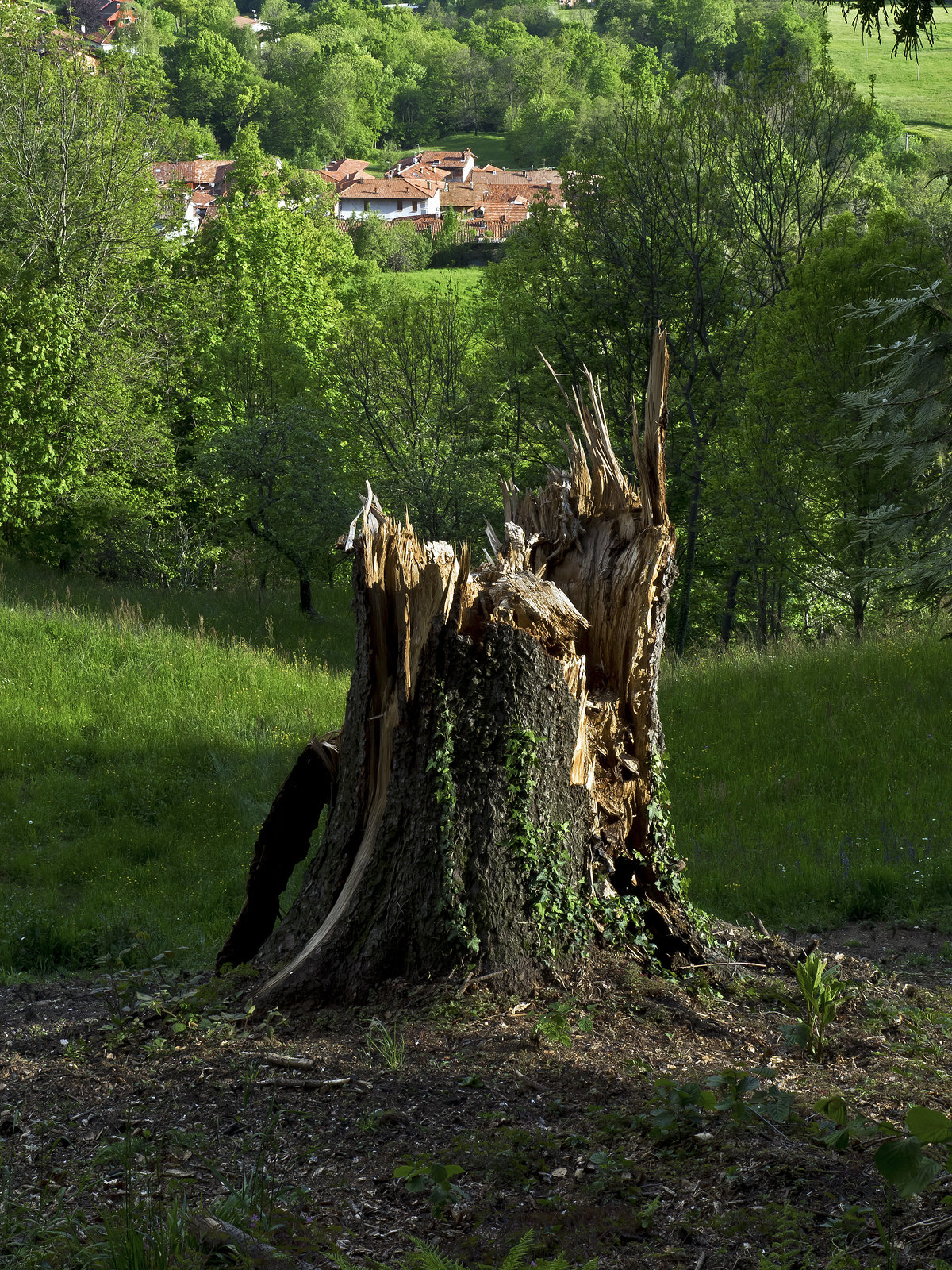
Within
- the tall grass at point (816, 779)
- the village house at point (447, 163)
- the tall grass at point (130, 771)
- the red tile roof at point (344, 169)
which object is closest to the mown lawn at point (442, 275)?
the red tile roof at point (344, 169)

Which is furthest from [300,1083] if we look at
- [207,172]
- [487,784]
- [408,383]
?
[207,172]

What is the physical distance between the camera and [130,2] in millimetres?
112625

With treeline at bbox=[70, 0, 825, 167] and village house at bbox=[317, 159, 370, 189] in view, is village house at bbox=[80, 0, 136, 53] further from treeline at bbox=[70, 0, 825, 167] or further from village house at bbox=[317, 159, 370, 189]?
village house at bbox=[317, 159, 370, 189]

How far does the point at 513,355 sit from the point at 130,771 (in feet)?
48.4

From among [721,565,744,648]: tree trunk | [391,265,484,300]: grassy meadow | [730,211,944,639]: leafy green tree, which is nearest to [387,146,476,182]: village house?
[391,265,484,300]: grassy meadow

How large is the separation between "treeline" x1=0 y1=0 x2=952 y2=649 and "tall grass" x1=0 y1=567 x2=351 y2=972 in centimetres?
480

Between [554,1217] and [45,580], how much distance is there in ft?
53.6

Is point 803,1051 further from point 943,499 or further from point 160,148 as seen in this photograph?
point 160,148

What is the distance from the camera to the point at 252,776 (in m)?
9.37

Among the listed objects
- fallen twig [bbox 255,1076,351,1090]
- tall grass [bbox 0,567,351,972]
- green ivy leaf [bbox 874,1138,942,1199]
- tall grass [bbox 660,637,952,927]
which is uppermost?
green ivy leaf [bbox 874,1138,942,1199]

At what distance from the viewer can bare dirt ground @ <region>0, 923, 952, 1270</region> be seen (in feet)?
7.47

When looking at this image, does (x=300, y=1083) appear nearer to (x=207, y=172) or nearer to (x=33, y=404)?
(x=33, y=404)

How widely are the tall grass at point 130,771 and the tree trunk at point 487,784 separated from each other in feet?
6.28

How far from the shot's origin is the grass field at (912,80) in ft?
283
